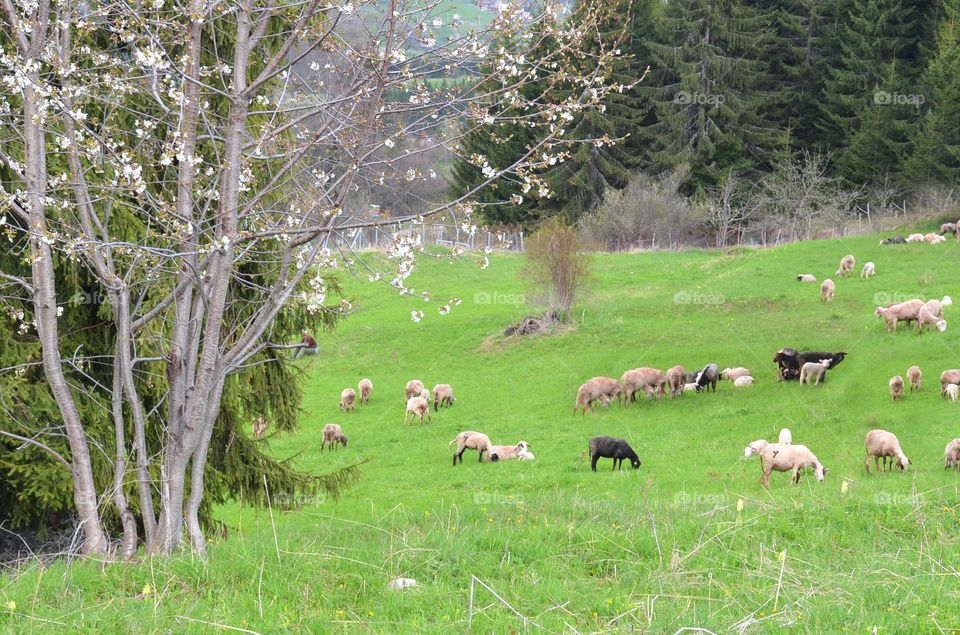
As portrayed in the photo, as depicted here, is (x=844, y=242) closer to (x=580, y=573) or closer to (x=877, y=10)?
(x=877, y=10)

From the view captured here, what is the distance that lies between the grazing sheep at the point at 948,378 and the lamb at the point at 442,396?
1368 cm

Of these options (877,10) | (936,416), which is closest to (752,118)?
(877,10)

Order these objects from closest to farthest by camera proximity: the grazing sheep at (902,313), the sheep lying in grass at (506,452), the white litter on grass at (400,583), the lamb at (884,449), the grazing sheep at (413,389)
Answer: the white litter on grass at (400,583) < the lamb at (884,449) < the sheep lying in grass at (506,452) < the grazing sheep at (902,313) < the grazing sheep at (413,389)

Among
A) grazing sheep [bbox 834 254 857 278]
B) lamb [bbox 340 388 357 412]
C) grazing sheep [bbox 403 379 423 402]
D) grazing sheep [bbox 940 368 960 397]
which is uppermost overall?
grazing sheep [bbox 834 254 857 278]

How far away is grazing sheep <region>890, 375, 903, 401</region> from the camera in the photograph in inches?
867

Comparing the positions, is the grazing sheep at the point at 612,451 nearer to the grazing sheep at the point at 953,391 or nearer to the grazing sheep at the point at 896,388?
the grazing sheep at the point at 896,388

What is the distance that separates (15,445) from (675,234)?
47371mm

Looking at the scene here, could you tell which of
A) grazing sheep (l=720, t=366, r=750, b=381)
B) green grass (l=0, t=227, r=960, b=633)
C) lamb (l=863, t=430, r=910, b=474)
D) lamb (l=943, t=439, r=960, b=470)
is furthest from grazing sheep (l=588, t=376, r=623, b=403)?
lamb (l=943, t=439, r=960, b=470)

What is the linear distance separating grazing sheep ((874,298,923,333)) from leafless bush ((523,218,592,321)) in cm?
1138

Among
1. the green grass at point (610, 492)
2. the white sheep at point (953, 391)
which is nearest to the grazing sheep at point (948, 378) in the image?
the white sheep at point (953, 391)

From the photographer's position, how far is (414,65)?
23.9 feet

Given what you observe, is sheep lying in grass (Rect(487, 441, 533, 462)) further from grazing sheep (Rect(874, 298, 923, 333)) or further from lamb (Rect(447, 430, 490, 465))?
grazing sheep (Rect(874, 298, 923, 333))

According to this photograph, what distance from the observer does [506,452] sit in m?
22.3

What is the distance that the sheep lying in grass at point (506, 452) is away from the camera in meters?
22.2
